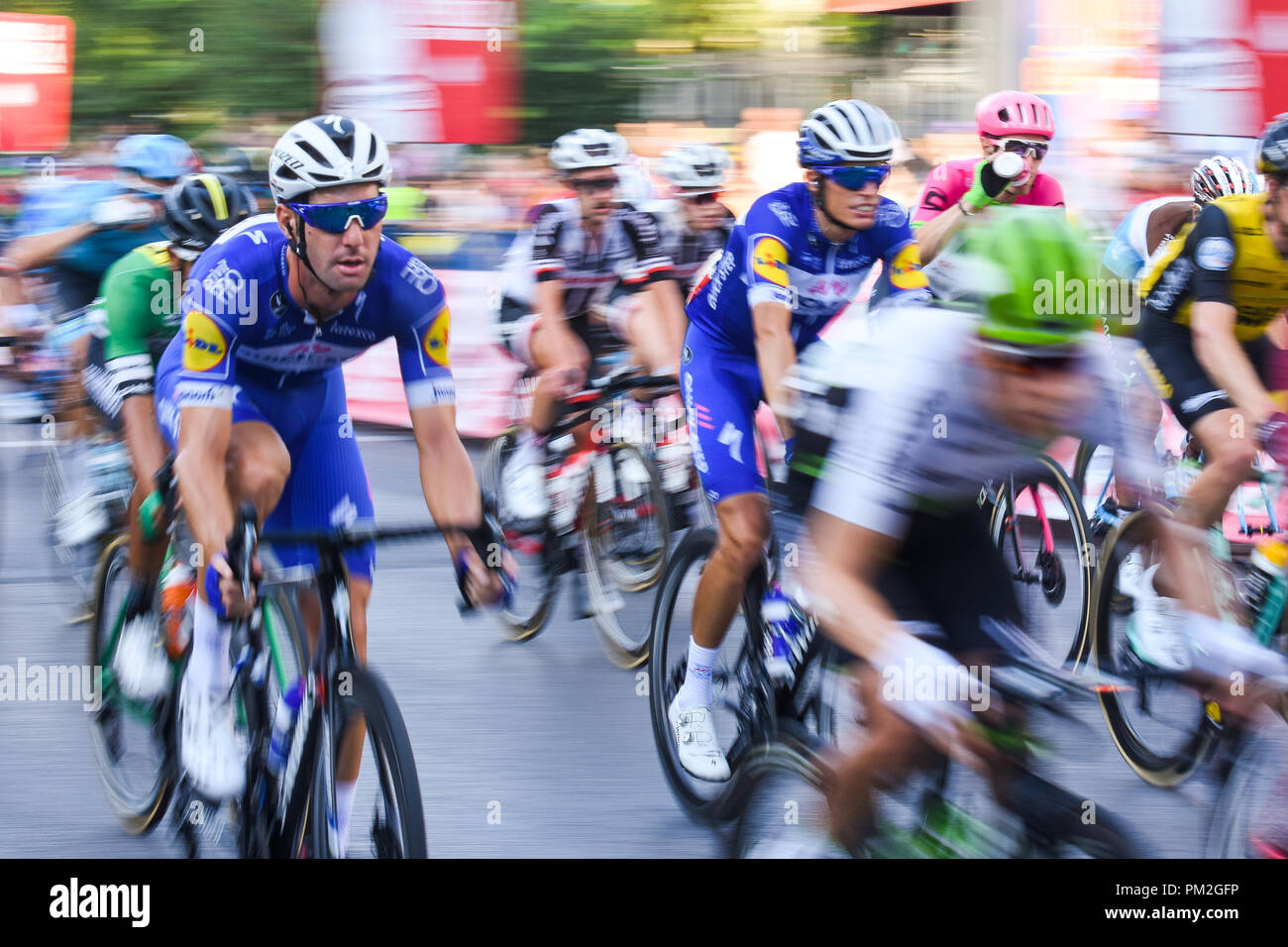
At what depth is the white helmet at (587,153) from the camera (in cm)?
723

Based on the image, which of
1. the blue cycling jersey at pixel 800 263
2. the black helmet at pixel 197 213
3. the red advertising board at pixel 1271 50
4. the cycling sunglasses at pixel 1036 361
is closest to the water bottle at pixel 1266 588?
the blue cycling jersey at pixel 800 263

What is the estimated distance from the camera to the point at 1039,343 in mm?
3029

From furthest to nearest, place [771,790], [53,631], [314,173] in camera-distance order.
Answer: [53,631]
[314,173]
[771,790]

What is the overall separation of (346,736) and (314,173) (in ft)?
4.58

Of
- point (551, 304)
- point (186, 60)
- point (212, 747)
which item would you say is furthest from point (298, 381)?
point (186, 60)

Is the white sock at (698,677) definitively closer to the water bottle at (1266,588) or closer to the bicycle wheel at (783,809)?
the bicycle wheel at (783,809)

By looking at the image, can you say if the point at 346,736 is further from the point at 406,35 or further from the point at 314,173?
the point at 406,35

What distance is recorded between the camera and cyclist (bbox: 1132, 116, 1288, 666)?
4.97 meters

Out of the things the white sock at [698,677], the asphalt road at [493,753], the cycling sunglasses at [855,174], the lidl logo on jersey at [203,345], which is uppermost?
the cycling sunglasses at [855,174]

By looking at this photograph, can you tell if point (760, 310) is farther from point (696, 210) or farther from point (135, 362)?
point (696, 210)

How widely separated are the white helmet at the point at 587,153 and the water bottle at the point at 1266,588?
134 inches

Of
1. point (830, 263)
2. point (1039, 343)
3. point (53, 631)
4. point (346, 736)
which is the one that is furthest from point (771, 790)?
point (53, 631)

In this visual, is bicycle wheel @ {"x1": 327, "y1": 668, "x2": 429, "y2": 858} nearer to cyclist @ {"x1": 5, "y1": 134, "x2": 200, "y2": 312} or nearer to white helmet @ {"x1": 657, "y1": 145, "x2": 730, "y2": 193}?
cyclist @ {"x1": 5, "y1": 134, "x2": 200, "y2": 312}

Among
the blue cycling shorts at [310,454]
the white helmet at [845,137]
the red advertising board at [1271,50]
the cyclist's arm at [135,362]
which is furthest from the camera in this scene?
the red advertising board at [1271,50]
